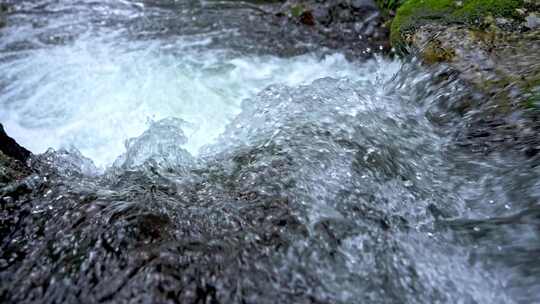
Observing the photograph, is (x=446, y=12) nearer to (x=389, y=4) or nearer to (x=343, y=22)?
(x=389, y=4)

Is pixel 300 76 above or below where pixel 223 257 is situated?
below

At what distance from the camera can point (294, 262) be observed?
8.55 feet

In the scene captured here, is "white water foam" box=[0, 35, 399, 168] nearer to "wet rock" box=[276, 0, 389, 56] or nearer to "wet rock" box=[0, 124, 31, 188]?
"wet rock" box=[276, 0, 389, 56]

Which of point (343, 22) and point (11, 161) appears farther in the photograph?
point (343, 22)

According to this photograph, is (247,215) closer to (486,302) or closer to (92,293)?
(92,293)

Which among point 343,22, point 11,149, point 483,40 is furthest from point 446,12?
point 11,149

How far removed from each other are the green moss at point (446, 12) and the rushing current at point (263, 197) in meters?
0.53

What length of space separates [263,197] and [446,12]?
3931mm

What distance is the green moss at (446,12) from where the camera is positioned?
5.08m

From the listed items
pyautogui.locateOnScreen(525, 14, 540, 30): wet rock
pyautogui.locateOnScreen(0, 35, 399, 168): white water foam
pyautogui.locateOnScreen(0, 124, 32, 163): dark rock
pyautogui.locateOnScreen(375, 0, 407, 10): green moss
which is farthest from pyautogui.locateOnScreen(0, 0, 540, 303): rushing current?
pyautogui.locateOnScreen(375, 0, 407, 10): green moss

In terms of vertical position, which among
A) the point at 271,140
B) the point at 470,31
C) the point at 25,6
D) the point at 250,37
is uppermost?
the point at 470,31

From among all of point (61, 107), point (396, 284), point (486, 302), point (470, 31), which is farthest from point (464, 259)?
point (61, 107)

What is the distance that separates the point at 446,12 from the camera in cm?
553

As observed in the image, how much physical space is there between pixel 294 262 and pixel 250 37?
5.24 metres
